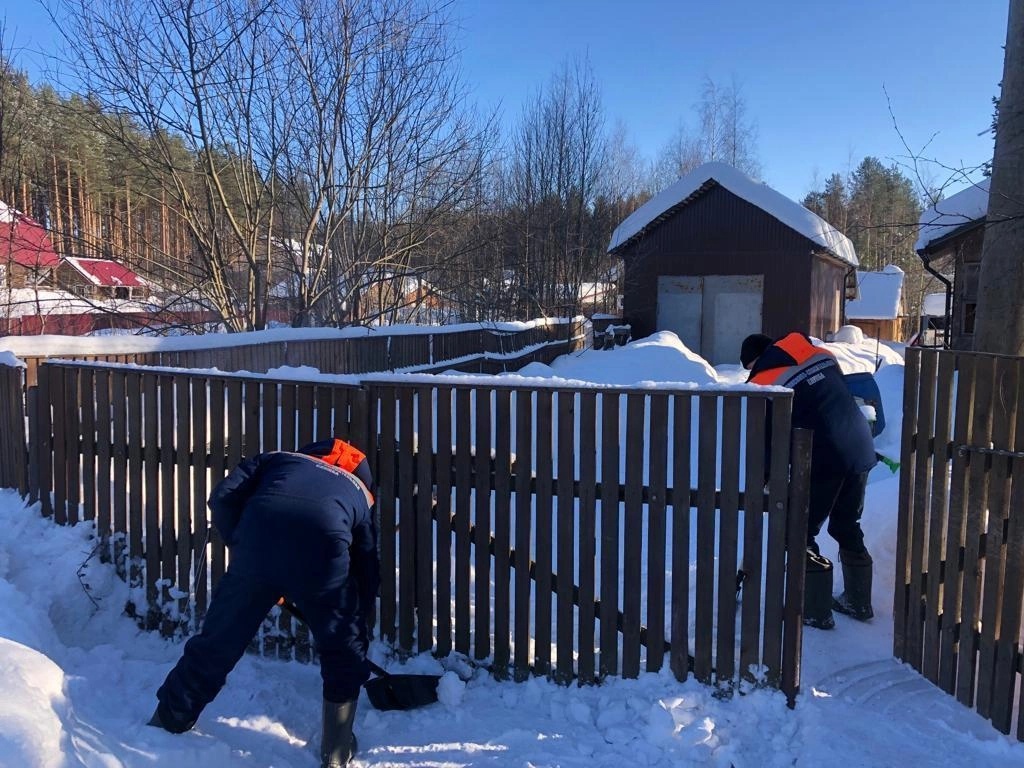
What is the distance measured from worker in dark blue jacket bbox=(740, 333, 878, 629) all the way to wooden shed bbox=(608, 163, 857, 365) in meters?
19.5

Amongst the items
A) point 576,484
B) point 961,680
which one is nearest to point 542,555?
point 576,484

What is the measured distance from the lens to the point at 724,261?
23500 mm

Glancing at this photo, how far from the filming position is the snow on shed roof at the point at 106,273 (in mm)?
11367

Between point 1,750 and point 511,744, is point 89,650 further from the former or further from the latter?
point 511,744

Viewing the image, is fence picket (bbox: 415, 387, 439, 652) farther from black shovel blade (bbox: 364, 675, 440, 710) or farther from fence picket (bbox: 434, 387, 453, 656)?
black shovel blade (bbox: 364, 675, 440, 710)

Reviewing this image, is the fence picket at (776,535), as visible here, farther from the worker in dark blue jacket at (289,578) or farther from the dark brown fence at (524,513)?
the worker in dark blue jacket at (289,578)

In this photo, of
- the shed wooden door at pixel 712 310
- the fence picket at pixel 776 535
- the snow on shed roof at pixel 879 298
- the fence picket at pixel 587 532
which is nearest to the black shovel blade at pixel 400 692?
the fence picket at pixel 587 532

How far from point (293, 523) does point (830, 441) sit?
2.84 m

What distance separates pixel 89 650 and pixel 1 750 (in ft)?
4.93

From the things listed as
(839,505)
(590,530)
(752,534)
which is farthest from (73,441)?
(839,505)

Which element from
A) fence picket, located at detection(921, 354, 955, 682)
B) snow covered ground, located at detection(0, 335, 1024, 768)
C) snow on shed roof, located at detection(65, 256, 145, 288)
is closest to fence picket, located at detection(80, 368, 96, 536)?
snow covered ground, located at detection(0, 335, 1024, 768)

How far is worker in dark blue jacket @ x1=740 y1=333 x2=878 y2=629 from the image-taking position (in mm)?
3846

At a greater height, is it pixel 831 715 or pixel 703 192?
pixel 703 192

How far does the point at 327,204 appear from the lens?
39.8 feet
